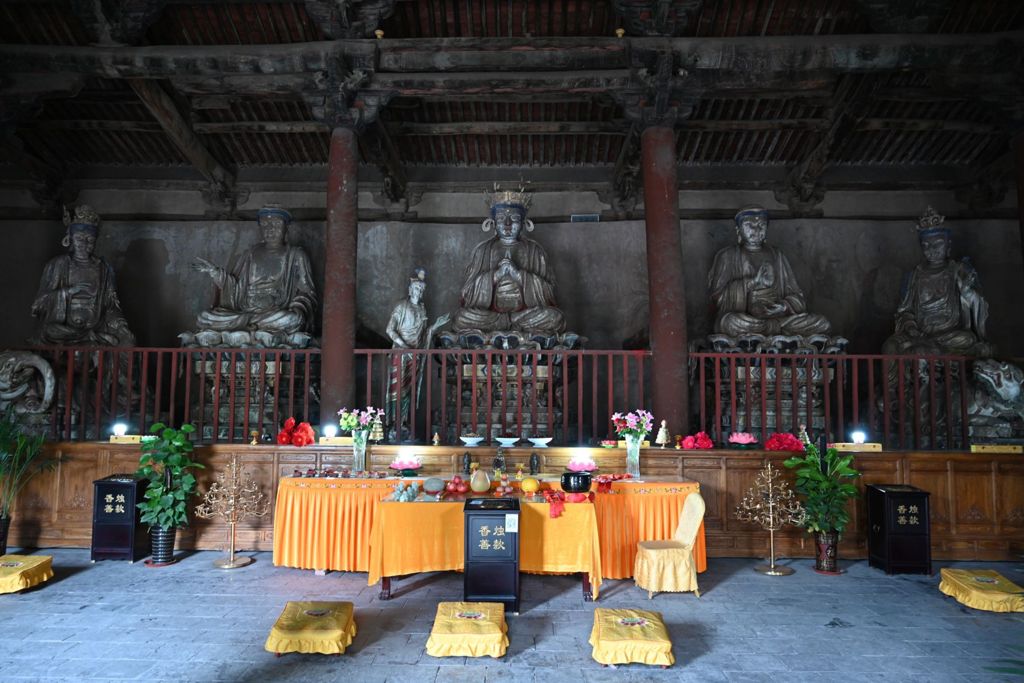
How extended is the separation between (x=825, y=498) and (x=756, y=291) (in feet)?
11.6

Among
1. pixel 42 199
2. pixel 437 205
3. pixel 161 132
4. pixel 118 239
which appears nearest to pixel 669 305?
pixel 437 205

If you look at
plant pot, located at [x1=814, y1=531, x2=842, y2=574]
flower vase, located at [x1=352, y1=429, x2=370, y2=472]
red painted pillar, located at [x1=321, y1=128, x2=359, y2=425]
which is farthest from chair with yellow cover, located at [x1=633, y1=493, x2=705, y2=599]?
red painted pillar, located at [x1=321, y1=128, x2=359, y2=425]

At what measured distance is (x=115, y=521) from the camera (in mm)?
6047

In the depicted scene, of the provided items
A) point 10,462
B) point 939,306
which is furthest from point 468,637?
point 939,306

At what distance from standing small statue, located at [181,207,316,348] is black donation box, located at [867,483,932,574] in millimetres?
6853

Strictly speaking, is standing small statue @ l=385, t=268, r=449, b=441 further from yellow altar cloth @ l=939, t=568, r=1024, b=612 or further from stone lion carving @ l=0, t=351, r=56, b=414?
yellow altar cloth @ l=939, t=568, r=1024, b=612

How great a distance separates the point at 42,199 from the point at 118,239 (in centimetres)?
121

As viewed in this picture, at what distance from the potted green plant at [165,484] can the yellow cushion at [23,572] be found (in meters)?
0.81

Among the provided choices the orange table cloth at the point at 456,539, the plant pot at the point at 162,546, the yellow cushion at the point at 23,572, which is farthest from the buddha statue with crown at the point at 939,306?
the yellow cushion at the point at 23,572

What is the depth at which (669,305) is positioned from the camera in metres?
7.14

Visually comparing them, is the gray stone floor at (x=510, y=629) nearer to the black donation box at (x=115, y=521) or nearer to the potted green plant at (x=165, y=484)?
the black donation box at (x=115, y=521)

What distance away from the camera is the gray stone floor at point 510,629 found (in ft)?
12.4

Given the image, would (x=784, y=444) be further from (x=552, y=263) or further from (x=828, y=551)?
(x=552, y=263)

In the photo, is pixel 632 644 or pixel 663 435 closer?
pixel 632 644
